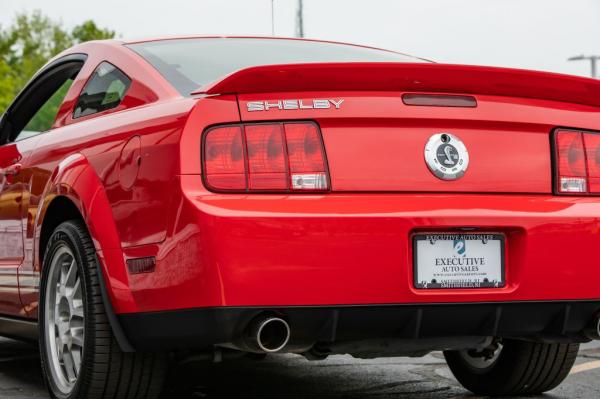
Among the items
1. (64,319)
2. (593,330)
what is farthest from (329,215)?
(64,319)

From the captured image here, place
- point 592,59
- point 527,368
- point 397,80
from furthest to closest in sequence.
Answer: point 592,59 → point 527,368 → point 397,80

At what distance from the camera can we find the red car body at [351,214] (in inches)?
133

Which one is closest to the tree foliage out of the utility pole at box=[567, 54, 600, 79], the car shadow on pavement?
the utility pole at box=[567, 54, 600, 79]

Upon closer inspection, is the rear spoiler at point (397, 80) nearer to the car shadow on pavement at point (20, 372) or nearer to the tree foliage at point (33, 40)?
the car shadow on pavement at point (20, 372)

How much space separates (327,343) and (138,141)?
3.09 feet

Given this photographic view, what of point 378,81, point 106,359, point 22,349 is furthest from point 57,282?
point 22,349

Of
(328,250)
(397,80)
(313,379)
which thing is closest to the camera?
(328,250)

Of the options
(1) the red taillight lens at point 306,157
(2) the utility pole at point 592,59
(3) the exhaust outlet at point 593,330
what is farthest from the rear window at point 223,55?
(2) the utility pole at point 592,59

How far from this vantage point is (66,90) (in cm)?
499

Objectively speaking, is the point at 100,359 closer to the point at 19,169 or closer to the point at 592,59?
the point at 19,169

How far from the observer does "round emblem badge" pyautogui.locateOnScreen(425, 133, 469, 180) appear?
3629 millimetres

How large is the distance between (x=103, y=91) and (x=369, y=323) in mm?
1605

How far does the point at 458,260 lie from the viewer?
3586 millimetres

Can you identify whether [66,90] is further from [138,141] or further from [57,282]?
[138,141]
